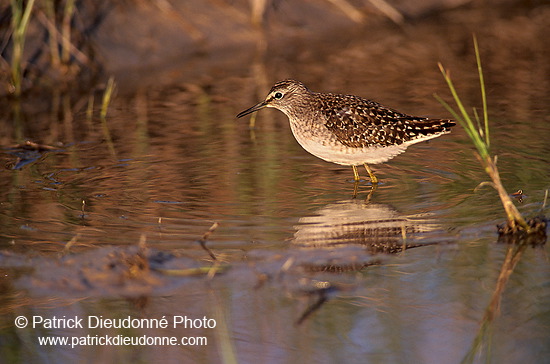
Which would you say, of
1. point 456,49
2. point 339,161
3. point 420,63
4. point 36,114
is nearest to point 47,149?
point 36,114

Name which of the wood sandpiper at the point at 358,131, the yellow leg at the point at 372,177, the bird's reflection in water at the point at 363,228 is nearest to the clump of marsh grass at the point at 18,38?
the wood sandpiper at the point at 358,131

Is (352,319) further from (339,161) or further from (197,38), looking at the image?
(197,38)

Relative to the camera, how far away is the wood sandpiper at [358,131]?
8.97 meters

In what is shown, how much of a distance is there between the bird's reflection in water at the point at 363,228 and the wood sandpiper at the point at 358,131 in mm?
1005

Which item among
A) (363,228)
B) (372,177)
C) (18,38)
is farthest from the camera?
(18,38)

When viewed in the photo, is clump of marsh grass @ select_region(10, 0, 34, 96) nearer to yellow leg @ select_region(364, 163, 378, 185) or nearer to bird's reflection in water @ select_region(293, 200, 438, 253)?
yellow leg @ select_region(364, 163, 378, 185)

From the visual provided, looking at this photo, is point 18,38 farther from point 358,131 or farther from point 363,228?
point 363,228

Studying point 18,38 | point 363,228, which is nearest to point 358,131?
point 363,228

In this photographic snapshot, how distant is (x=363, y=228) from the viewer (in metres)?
7.44

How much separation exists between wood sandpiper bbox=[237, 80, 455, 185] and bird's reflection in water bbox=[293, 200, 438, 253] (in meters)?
1.00

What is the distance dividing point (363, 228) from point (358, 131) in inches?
74.3

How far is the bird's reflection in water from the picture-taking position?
23.0ft

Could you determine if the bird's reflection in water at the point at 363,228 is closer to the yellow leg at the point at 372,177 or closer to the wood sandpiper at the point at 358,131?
the yellow leg at the point at 372,177

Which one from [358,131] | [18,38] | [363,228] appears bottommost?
[363,228]
